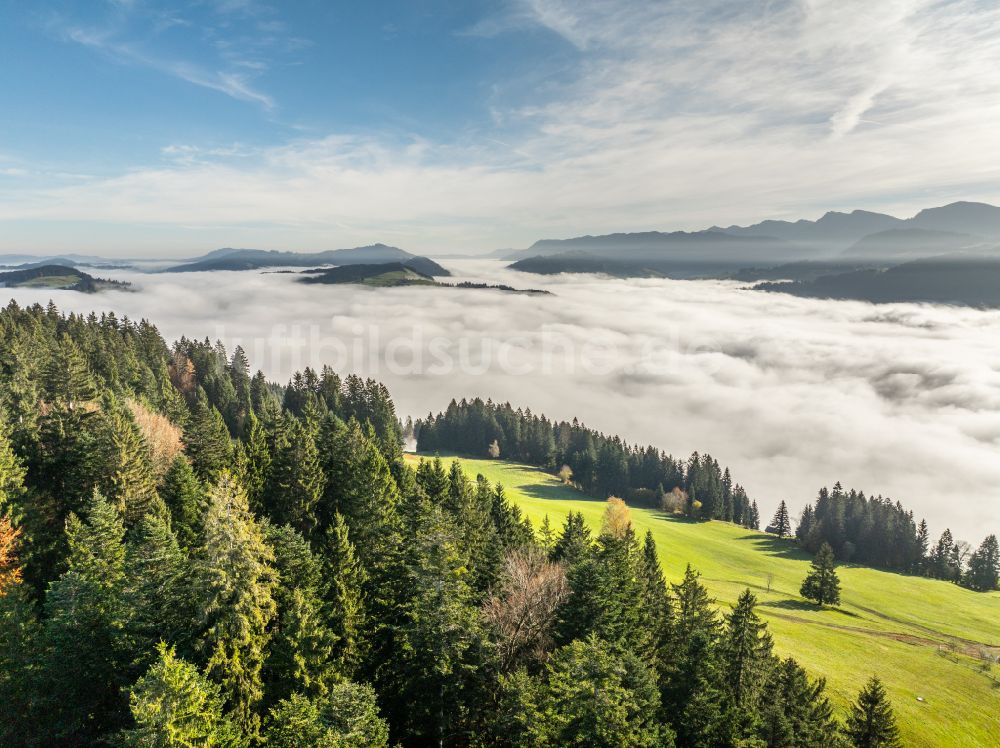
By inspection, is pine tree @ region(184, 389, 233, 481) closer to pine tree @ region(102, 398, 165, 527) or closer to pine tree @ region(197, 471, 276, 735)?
pine tree @ region(102, 398, 165, 527)

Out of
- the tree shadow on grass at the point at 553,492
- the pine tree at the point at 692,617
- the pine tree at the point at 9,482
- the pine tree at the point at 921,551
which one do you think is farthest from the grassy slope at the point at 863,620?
the pine tree at the point at 9,482

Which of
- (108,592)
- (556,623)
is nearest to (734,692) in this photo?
(556,623)

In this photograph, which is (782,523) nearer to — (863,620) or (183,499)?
(863,620)

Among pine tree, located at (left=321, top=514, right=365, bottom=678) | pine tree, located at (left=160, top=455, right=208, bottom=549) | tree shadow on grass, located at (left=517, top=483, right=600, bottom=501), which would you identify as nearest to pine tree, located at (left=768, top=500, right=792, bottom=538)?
tree shadow on grass, located at (left=517, top=483, right=600, bottom=501)

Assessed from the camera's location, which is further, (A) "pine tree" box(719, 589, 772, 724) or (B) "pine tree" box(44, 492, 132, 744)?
(A) "pine tree" box(719, 589, 772, 724)

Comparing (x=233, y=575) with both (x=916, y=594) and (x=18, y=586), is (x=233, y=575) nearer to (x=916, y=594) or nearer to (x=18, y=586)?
(x=18, y=586)

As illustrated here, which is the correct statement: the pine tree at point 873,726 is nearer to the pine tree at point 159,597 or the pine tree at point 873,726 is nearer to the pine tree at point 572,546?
the pine tree at point 572,546

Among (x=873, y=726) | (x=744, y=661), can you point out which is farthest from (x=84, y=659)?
(x=873, y=726)
